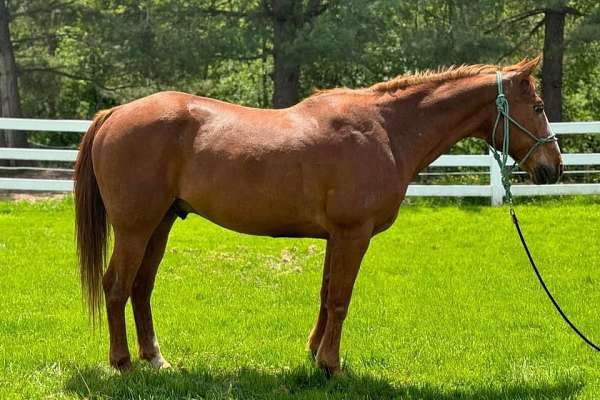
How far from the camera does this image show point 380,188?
416cm

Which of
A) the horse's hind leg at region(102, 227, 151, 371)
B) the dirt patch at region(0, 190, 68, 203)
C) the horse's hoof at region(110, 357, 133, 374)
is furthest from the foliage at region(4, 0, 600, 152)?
the horse's hoof at region(110, 357, 133, 374)

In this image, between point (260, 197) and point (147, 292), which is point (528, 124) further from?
point (147, 292)

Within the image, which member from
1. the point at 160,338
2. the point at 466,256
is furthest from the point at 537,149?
the point at 466,256

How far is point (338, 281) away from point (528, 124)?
1.61 m

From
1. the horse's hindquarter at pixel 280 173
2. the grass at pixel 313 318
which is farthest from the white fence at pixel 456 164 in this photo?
the horse's hindquarter at pixel 280 173

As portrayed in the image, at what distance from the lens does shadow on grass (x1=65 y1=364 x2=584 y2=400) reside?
3.98m

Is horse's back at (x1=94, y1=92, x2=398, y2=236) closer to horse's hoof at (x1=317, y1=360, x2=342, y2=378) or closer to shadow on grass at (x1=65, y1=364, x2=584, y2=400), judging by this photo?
horse's hoof at (x1=317, y1=360, x2=342, y2=378)

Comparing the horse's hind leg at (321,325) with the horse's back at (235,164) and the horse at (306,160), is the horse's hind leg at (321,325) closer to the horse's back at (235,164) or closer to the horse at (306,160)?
the horse at (306,160)

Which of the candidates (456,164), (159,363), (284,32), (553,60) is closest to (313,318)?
(159,363)

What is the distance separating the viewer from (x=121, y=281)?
171 inches

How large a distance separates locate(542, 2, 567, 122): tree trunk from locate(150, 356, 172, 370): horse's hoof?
36.1 feet

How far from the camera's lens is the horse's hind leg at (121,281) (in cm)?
433

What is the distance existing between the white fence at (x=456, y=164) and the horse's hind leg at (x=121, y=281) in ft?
22.4

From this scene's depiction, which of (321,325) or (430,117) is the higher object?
(430,117)
